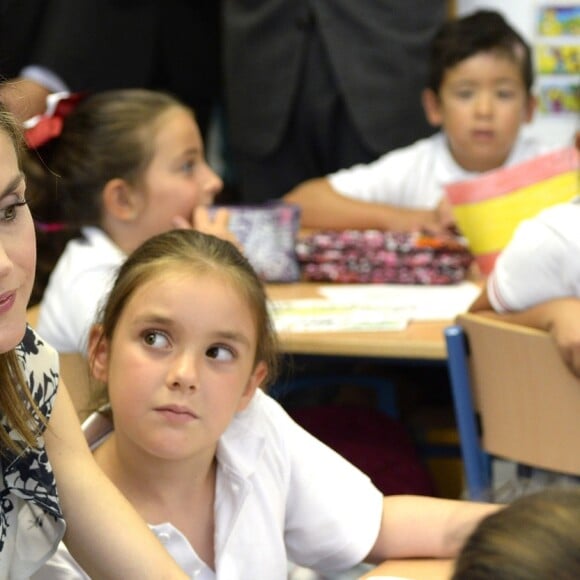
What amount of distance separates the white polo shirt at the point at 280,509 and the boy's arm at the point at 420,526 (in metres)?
0.02

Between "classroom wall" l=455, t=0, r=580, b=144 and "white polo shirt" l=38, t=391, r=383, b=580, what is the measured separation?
9.43 ft

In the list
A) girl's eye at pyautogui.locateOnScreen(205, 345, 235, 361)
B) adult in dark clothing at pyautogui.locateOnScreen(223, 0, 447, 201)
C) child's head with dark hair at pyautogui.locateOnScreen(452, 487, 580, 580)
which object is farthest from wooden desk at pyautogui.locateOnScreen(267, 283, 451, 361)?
adult in dark clothing at pyautogui.locateOnScreen(223, 0, 447, 201)

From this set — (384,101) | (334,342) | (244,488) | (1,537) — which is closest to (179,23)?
(384,101)

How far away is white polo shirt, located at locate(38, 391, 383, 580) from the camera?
5.26ft

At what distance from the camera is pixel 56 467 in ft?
4.54

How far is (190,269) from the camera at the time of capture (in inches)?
66.0

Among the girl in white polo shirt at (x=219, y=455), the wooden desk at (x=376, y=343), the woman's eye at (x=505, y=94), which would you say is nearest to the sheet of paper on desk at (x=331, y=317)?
the wooden desk at (x=376, y=343)

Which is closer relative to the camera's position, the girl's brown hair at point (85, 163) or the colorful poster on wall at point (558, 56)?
the girl's brown hair at point (85, 163)

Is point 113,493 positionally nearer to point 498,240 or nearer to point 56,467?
point 56,467

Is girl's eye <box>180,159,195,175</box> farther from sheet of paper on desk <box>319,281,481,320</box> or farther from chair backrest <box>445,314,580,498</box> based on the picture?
chair backrest <box>445,314,580,498</box>

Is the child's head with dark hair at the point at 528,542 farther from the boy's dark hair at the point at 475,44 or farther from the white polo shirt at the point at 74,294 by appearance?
the boy's dark hair at the point at 475,44

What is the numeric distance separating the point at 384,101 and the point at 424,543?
251 cm

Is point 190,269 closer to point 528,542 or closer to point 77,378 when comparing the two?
point 77,378

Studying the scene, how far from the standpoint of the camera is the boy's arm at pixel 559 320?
188cm
